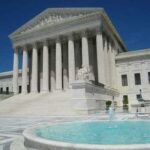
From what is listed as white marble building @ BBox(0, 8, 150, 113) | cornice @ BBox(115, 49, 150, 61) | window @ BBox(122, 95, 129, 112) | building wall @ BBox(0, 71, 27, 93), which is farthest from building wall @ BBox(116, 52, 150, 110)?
building wall @ BBox(0, 71, 27, 93)

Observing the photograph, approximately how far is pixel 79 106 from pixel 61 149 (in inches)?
777

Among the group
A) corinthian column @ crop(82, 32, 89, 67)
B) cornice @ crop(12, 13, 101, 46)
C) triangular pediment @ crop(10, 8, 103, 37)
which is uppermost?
triangular pediment @ crop(10, 8, 103, 37)

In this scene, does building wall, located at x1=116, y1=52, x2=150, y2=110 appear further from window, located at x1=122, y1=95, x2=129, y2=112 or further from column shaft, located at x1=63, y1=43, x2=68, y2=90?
column shaft, located at x1=63, y1=43, x2=68, y2=90

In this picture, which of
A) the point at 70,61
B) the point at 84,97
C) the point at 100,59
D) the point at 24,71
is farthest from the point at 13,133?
the point at 24,71

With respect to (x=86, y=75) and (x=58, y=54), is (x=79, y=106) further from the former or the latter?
(x=58, y=54)

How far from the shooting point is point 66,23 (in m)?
40.0

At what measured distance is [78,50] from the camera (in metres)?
43.8

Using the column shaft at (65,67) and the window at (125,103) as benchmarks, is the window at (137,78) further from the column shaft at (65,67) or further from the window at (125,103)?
the column shaft at (65,67)

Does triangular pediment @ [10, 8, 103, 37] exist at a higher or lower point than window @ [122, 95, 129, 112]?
higher

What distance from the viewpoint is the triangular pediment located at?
127 ft

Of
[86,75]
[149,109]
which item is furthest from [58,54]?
[149,109]

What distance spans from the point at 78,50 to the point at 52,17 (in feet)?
28.5

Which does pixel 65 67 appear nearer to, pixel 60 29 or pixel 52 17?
pixel 60 29

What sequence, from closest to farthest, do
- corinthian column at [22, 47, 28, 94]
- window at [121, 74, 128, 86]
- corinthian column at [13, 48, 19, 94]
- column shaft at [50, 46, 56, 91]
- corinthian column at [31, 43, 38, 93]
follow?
window at [121, 74, 128, 86] < corinthian column at [31, 43, 38, 93] < corinthian column at [22, 47, 28, 94] < corinthian column at [13, 48, 19, 94] < column shaft at [50, 46, 56, 91]
